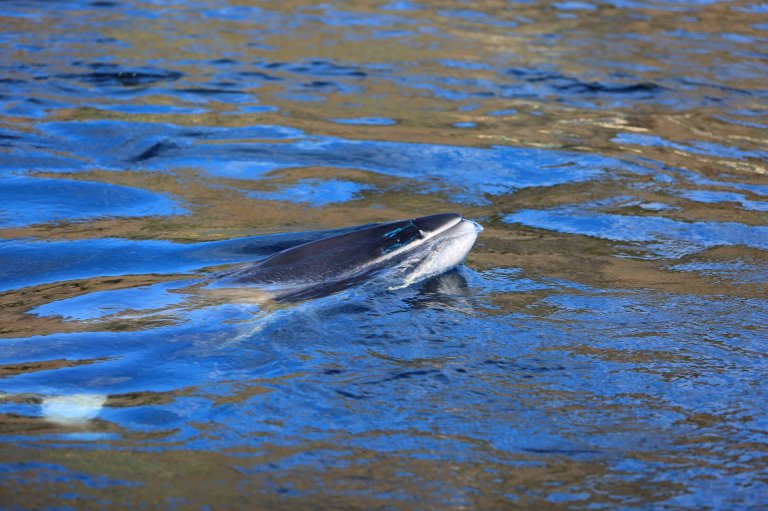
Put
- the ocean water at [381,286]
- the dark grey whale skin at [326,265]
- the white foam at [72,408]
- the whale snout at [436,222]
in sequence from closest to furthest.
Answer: the ocean water at [381,286] → the white foam at [72,408] → the dark grey whale skin at [326,265] → the whale snout at [436,222]

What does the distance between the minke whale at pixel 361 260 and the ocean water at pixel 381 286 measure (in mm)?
120

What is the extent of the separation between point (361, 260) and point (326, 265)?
0.64ft

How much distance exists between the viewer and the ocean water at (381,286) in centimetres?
361

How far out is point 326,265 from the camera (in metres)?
5.19

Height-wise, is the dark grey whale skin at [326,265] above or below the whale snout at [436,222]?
below

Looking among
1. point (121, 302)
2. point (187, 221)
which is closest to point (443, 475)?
point (121, 302)

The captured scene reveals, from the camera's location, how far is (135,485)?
3410mm

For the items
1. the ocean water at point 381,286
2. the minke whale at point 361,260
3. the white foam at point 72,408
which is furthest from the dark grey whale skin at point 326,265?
the white foam at point 72,408

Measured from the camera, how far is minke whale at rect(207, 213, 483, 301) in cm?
512

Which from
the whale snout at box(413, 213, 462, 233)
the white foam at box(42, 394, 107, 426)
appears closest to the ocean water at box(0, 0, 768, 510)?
the white foam at box(42, 394, 107, 426)

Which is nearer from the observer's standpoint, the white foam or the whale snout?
the white foam

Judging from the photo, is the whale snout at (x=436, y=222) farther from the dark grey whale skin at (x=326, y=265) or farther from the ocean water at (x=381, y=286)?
the ocean water at (x=381, y=286)

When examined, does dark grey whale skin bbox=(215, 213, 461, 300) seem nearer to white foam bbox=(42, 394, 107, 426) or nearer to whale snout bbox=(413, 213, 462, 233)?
whale snout bbox=(413, 213, 462, 233)

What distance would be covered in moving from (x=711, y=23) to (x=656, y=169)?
6.98m
